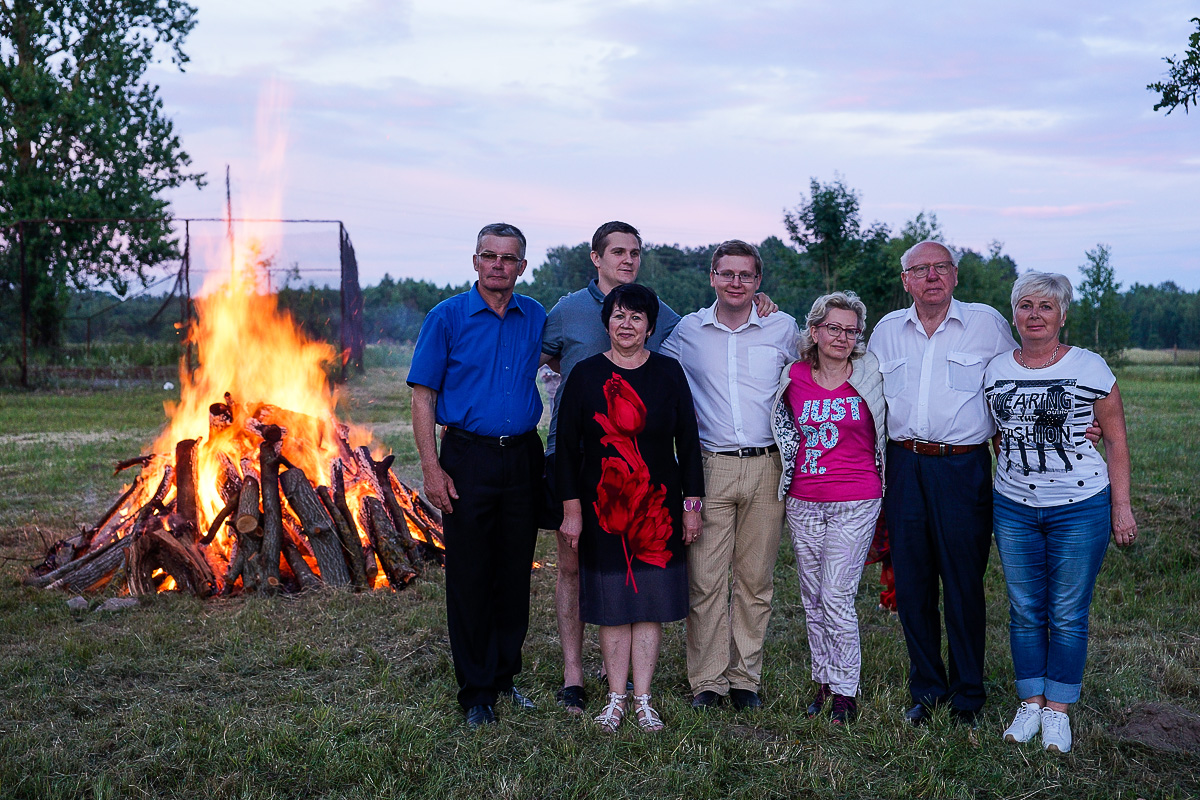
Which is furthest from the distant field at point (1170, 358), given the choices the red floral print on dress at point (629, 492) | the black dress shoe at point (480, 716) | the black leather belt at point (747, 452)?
the black dress shoe at point (480, 716)

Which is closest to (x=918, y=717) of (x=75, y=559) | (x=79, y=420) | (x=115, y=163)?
(x=75, y=559)

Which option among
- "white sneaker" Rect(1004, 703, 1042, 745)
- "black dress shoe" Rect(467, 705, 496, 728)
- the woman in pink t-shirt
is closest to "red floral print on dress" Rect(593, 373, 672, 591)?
the woman in pink t-shirt

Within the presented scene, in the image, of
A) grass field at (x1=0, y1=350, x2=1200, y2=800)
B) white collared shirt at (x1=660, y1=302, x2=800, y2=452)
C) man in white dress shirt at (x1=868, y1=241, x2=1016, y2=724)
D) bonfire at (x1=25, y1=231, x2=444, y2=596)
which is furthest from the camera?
bonfire at (x1=25, y1=231, x2=444, y2=596)

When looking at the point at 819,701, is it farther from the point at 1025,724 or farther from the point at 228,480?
the point at 228,480

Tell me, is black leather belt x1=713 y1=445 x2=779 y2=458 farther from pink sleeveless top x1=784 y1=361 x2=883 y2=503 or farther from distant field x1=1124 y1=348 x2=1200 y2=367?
distant field x1=1124 y1=348 x2=1200 y2=367

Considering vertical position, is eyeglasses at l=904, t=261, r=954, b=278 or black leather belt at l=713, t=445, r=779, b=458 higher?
eyeglasses at l=904, t=261, r=954, b=278

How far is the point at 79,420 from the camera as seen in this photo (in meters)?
15.5

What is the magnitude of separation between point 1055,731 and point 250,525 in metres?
5.00

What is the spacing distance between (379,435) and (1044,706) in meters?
11.8

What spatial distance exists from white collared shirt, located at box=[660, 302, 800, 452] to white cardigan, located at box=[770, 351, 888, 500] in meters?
0.05

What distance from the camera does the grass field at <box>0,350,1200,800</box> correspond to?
12.1 ft

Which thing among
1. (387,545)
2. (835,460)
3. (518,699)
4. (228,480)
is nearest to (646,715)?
(518,699)

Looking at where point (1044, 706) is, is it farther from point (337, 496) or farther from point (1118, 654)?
point (337, 496)

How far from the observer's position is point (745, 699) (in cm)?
448
